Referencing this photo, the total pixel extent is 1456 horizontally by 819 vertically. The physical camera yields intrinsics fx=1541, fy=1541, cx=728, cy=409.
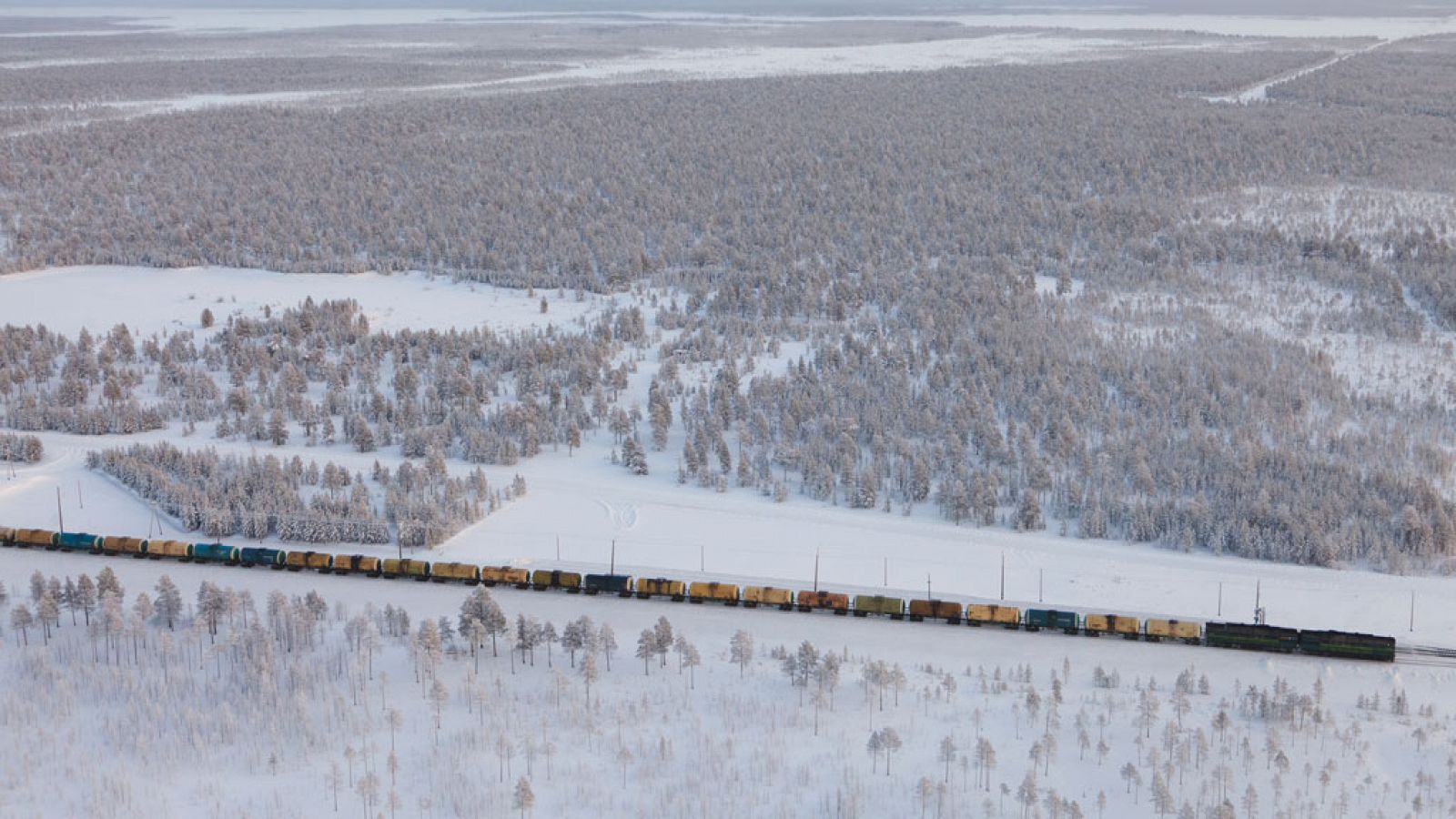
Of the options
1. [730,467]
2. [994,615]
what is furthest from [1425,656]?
[730,467]

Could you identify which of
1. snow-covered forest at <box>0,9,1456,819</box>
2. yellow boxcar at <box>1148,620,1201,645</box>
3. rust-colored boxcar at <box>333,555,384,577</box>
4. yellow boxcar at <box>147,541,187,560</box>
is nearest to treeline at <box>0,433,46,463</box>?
snow-covered forest at <box>0,9,1456,819</box>

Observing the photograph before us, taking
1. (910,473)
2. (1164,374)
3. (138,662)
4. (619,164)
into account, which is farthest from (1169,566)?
(619,164)

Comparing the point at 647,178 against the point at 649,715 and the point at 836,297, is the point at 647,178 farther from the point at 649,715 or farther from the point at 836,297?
the point at 649,715

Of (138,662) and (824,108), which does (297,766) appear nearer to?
(138,662)

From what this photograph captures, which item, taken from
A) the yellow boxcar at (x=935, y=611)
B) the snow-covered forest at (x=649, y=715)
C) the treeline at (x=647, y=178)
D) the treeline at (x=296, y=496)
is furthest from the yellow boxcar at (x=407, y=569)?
the treeline at (x=647, y=178)

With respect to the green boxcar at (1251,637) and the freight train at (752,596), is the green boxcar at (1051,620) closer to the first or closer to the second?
the freight train at (752,596)

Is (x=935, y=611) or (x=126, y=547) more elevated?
(x=126, y=547)

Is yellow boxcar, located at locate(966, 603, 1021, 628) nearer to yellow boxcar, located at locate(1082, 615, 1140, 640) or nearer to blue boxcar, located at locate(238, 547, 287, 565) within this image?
yellow boxcar, located at locate(1082, 615, 1140, 640)
